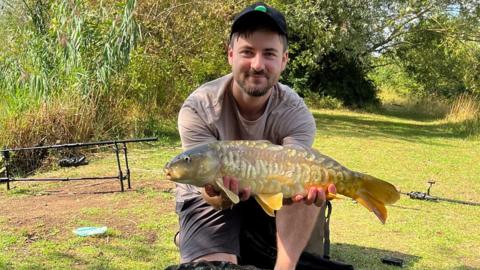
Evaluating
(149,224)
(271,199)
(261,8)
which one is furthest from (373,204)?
(149,224)

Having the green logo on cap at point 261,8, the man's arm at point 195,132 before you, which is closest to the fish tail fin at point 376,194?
the man's arm at point 195,132

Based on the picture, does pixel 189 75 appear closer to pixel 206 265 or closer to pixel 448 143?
pixel 448 143

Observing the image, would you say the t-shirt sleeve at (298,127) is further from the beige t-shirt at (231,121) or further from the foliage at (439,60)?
the foliage at (439,60)

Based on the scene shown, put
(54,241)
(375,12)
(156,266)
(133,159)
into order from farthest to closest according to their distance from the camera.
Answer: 1. (375,12)
2. (133,159)
3. (54,241)
4. (156,266)

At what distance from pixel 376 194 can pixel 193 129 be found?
0.82 metres

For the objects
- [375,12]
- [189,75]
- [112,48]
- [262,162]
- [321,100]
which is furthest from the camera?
[321,100]

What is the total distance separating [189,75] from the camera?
988cm

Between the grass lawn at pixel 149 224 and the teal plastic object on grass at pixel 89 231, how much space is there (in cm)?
4

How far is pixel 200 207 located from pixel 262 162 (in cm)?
67

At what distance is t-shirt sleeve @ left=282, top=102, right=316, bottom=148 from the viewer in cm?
241

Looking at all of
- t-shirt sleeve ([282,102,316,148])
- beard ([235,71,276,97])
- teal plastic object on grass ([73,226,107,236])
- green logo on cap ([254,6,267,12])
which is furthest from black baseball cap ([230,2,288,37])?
teal plastic object on grass ([73,226,107,236])

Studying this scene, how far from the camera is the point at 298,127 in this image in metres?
2.46

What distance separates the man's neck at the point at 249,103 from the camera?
2.36 meters

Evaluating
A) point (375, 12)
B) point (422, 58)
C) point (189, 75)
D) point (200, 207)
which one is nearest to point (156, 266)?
point (200, 207)
